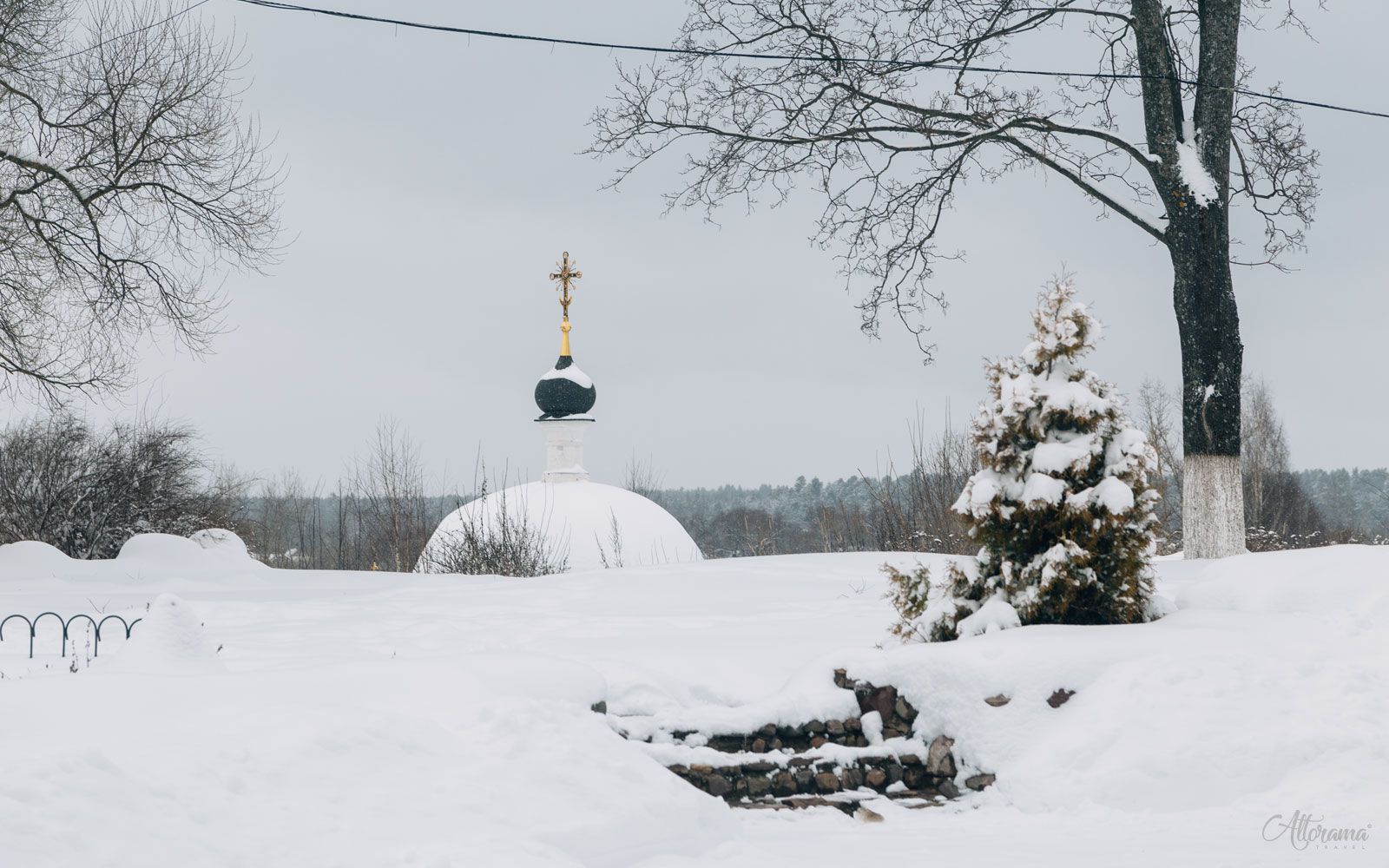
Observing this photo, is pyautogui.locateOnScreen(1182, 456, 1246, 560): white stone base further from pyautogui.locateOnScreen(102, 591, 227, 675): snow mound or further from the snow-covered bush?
pyautogui.locateOnScreen(102, 591, 227, 675): snow mound

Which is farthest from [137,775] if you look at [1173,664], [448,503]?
[448,503]

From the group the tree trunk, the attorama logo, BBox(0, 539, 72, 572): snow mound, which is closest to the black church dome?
BBox(0, 539, 72, 572): snow mound

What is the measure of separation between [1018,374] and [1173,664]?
6.70ft

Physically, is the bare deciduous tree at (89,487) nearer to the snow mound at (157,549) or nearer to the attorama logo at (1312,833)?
the snow mound at (157,549)

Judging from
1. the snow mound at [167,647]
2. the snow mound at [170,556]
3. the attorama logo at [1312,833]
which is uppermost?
the snow mound at [170,556]

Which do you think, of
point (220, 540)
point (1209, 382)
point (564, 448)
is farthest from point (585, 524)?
point (1209, 382)

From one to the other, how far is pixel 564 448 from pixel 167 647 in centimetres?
1379

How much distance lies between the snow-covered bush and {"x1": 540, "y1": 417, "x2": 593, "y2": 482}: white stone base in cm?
1292

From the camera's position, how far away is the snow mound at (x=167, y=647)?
6117 millimetres

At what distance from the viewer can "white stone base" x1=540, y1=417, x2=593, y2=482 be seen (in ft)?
64.8

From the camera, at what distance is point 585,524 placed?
18.1 meters

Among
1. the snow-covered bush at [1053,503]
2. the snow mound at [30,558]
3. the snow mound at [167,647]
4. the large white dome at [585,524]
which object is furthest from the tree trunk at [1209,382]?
the snow mound at [30,558]

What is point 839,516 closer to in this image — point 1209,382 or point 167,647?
point 1209,382

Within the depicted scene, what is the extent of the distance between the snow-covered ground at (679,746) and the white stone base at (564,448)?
36.4 feet
